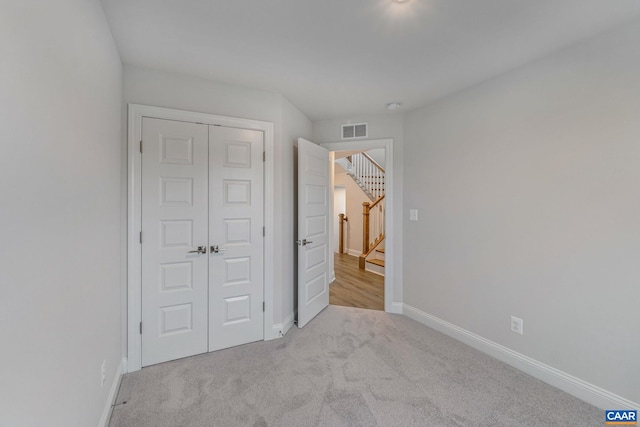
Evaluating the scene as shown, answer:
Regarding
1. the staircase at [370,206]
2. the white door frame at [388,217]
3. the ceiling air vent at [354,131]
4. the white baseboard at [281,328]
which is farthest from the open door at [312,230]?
the staircase at [370,206]

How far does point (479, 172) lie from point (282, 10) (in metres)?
2.06

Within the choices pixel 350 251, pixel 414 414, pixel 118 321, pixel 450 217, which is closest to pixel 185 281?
pixel 118 321

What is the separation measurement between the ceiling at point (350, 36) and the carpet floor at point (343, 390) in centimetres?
239

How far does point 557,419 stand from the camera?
1.66m

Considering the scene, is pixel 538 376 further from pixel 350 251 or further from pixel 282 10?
pixel 350 251

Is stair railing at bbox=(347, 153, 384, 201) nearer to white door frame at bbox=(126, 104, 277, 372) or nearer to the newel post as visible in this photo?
the newel post

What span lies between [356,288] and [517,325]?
2.32m

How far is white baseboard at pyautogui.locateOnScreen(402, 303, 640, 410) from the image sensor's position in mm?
1726

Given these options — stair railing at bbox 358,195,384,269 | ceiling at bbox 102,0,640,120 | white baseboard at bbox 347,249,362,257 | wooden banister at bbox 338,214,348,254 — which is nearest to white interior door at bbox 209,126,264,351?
ceiling at bbox 102,0,640,120

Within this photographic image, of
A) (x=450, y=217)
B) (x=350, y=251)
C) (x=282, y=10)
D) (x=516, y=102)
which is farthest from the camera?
(x=350, y=251)

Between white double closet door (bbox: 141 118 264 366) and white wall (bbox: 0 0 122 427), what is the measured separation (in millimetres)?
478

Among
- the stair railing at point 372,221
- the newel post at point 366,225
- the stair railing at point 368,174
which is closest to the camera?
the stair railing at point 372,221

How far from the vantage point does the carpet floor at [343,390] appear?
1656 millimetres
